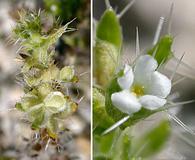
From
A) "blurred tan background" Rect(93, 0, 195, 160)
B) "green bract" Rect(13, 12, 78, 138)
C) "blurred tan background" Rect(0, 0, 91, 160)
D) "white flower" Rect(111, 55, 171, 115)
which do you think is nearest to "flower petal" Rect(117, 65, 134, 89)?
"white flower" Rect(111, 55, 171, 115)

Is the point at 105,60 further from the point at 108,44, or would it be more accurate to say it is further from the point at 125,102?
the point at 125,102

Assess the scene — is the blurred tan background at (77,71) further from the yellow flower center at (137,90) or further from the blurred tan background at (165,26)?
the yellow flower center at (137,90)

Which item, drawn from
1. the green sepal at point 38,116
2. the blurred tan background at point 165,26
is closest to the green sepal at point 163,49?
the green sepal at point 38,116

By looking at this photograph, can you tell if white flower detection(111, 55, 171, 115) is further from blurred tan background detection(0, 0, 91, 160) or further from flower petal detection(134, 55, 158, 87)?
blurred tan background detection(0, 0, 91, 160)

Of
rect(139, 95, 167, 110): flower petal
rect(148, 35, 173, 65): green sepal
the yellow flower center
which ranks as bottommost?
the yellow flower center

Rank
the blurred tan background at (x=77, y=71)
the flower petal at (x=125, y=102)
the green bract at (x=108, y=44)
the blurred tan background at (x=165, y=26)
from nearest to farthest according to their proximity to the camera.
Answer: the flower petal at (x=125, y=102) → the green bract at (x=108, y=44) → the blurred tan background at (x=165, y=26) → the blurred tan background at (x=77, y=71)

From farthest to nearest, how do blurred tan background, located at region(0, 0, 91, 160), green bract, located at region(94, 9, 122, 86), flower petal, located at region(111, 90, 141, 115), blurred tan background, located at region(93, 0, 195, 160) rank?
blurred tan background, located at region(0, 0, 91, 160) < blurred tan background, located at region(93, 0, 195, 160) < green bract, located at region(94, 9, 122, 86) < flower petal, located at region(111, 90, 141, 115)

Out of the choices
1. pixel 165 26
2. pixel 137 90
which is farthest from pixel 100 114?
pixel 165 26

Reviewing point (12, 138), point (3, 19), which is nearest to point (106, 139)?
point (12, 138)
